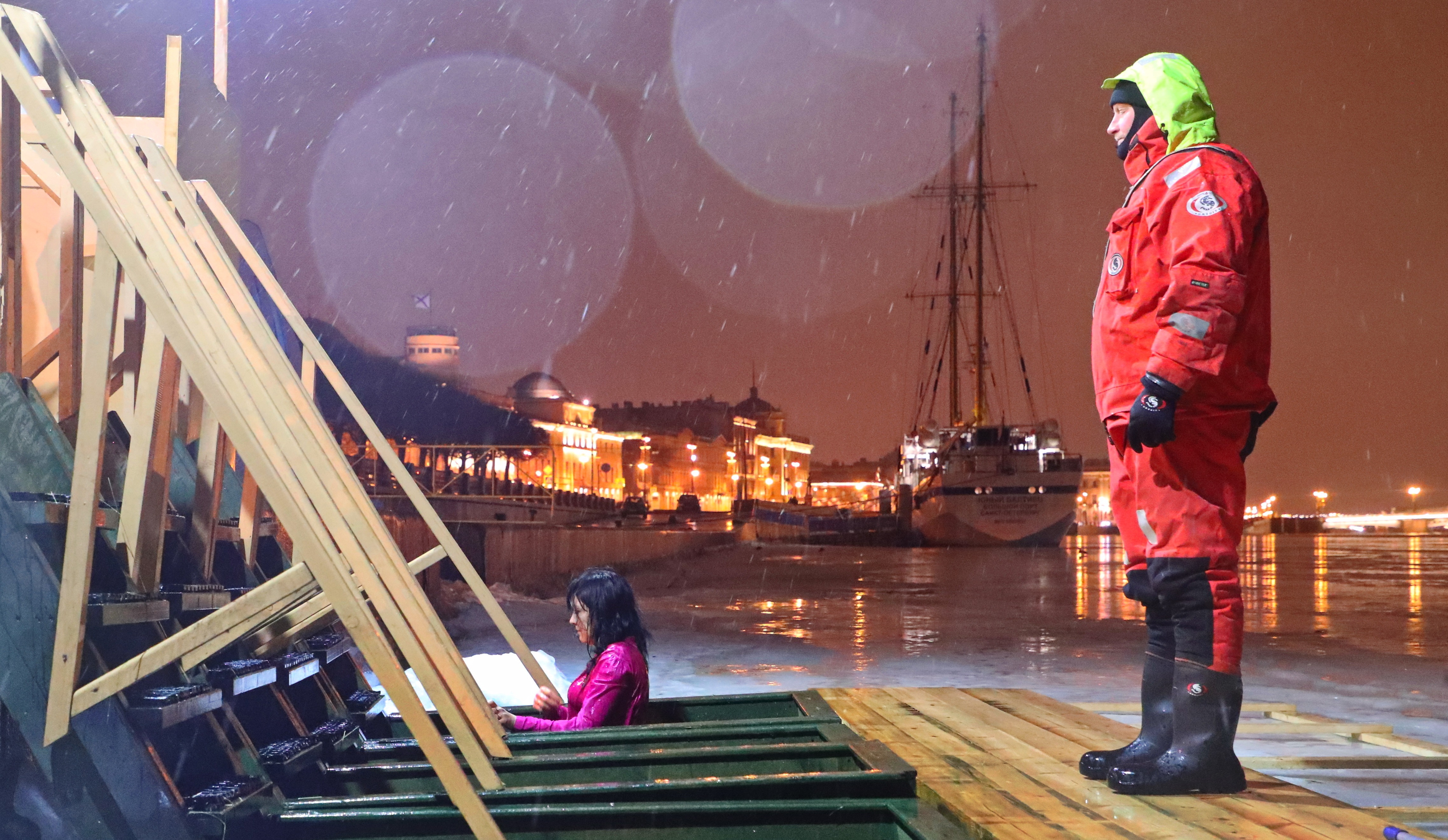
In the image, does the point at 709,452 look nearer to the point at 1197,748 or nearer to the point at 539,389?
the point at 539,389

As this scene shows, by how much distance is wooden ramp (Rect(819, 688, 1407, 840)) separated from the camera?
7.97ft

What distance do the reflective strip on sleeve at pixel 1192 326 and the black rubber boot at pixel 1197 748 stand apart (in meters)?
0.79

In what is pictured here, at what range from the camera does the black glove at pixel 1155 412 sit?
8.55ft

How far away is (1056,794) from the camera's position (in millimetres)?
2760

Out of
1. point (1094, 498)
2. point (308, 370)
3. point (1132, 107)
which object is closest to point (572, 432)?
point (308, 370)

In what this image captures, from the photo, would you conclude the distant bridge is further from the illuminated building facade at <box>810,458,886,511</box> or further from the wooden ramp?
the wooden ramp

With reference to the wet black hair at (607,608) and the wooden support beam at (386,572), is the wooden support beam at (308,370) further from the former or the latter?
the wet black hair at (607,608)

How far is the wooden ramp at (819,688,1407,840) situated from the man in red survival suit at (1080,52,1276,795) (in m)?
0.12

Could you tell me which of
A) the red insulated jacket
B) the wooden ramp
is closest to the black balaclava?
the red insulated jacket

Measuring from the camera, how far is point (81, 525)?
2.41m

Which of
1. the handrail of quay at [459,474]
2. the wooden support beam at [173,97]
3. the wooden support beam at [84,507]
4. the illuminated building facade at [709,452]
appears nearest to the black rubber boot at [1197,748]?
the wooden support beam at [84,507]

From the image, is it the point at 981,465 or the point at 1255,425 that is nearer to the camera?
the point at 1255,425

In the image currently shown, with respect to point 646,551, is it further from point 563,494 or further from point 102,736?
point 102,736

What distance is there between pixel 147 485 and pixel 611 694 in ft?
5.29
